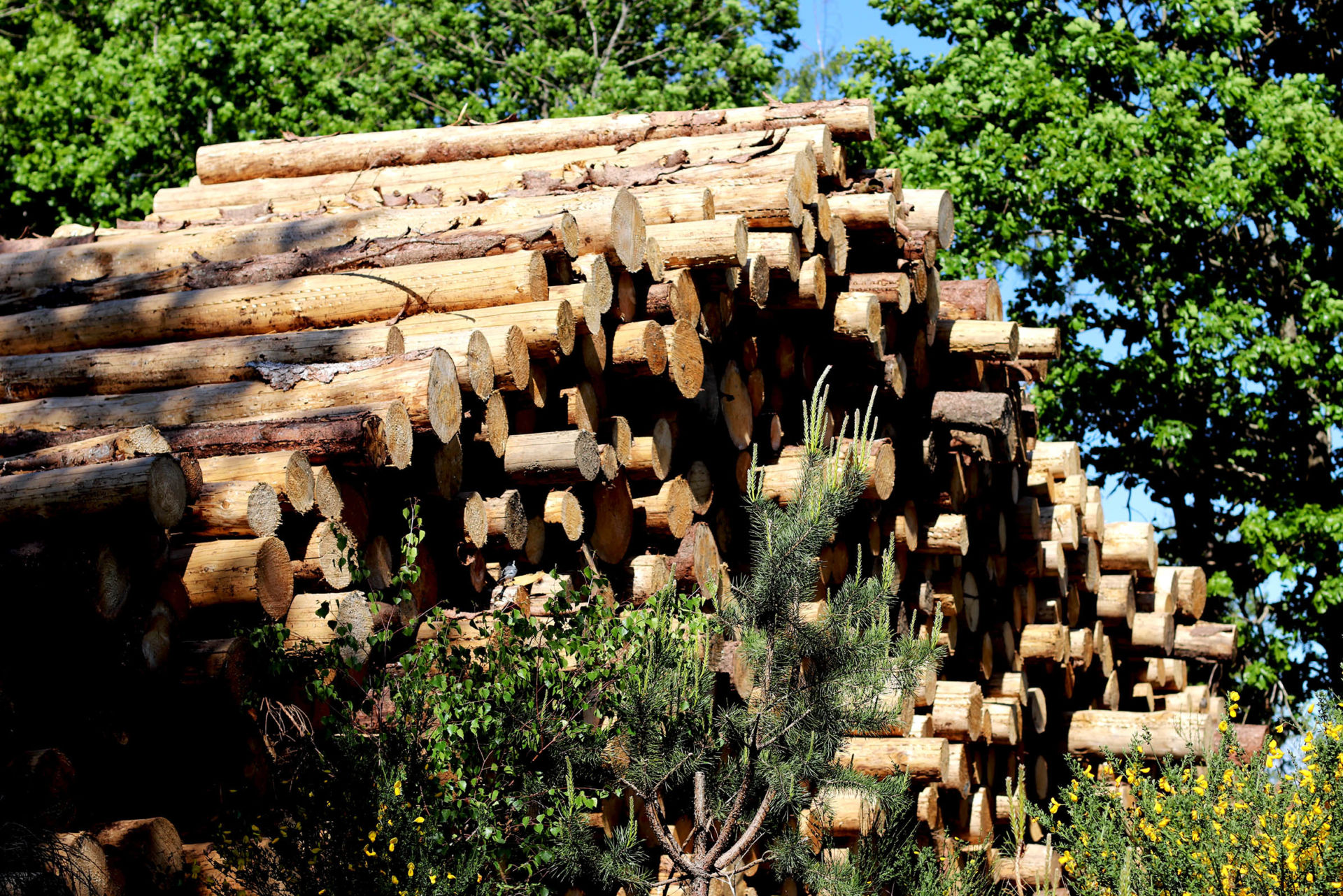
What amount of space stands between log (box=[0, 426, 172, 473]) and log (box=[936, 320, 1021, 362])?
4.54 meters

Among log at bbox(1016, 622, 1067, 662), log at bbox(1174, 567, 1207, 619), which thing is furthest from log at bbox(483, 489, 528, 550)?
log at bbox(1174, 567, 1207, 619)

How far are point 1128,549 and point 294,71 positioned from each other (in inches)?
500

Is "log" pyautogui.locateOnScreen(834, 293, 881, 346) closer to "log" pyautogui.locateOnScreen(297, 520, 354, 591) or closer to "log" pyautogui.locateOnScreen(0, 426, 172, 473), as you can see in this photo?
"log" pyautogui.locateOnScreen(297, 520, 354, 591)

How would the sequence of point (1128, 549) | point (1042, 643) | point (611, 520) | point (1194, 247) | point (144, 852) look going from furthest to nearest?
point (1194, 247)
point (1128, 549)
point (1042, 643)
point (611, 520)
point (144, 852)

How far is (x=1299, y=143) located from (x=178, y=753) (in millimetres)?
12590

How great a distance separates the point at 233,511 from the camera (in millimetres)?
3756

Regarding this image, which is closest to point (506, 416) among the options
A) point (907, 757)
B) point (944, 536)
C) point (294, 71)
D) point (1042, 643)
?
point (907, 757)

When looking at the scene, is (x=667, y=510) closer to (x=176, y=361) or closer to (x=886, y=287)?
(x=886, y=287)

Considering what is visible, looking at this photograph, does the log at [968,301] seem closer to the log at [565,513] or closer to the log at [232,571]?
the log at [565,513]

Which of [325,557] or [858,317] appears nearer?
[325,557]

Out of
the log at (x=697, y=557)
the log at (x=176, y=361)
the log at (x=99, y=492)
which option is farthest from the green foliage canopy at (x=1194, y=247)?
the log at (x=99, y=492)

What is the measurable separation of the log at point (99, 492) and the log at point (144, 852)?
0.74m

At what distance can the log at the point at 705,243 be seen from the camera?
5457 mm

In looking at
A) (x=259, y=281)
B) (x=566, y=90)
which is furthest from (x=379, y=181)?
(x=566, y=90)
